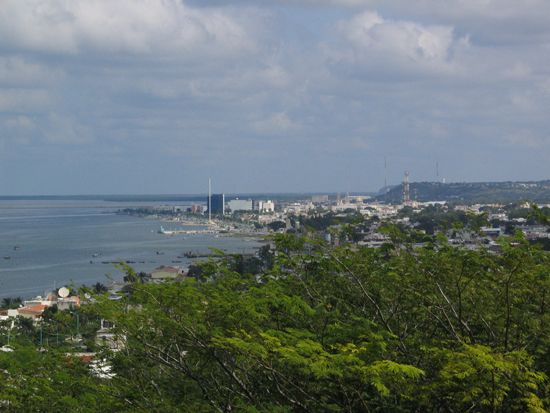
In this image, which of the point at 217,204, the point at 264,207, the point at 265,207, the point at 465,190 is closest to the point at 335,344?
the point at 465,190

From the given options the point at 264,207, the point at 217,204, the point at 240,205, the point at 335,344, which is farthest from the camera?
the point at 240,205

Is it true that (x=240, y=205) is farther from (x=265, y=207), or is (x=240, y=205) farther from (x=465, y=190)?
(x=465, y=190)

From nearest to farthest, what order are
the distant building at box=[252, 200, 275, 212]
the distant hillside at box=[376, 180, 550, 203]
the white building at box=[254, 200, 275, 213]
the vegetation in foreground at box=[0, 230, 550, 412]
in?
the vegetation in foreground at box=[0, 230, 550, 412], the distant hillside at box=[376, 180, 550, 203], the white building at box=[254, 200, 275, 213], the distant building at box=[252, 200, 275, 212]

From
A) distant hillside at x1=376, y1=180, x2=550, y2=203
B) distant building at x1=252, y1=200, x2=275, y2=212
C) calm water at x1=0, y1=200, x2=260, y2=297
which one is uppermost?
distant hillside at x1=376, y1=180, x2=550, y2=203

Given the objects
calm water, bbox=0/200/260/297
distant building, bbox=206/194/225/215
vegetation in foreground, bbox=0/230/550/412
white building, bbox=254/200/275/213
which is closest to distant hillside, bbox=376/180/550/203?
white building, bbox=254/200/275/213

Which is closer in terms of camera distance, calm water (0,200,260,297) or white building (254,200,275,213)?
calm water (0,200,260,297)

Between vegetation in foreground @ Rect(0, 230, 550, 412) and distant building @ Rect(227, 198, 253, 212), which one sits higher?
vegetation in foreground @ Rect(0, 230, 550, 412)

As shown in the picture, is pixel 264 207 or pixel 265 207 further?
A: pixel 264 207

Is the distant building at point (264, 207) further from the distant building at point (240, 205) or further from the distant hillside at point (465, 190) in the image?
the distant hillside at point (465, 190)

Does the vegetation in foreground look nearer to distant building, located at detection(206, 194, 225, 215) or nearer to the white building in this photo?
the white building
